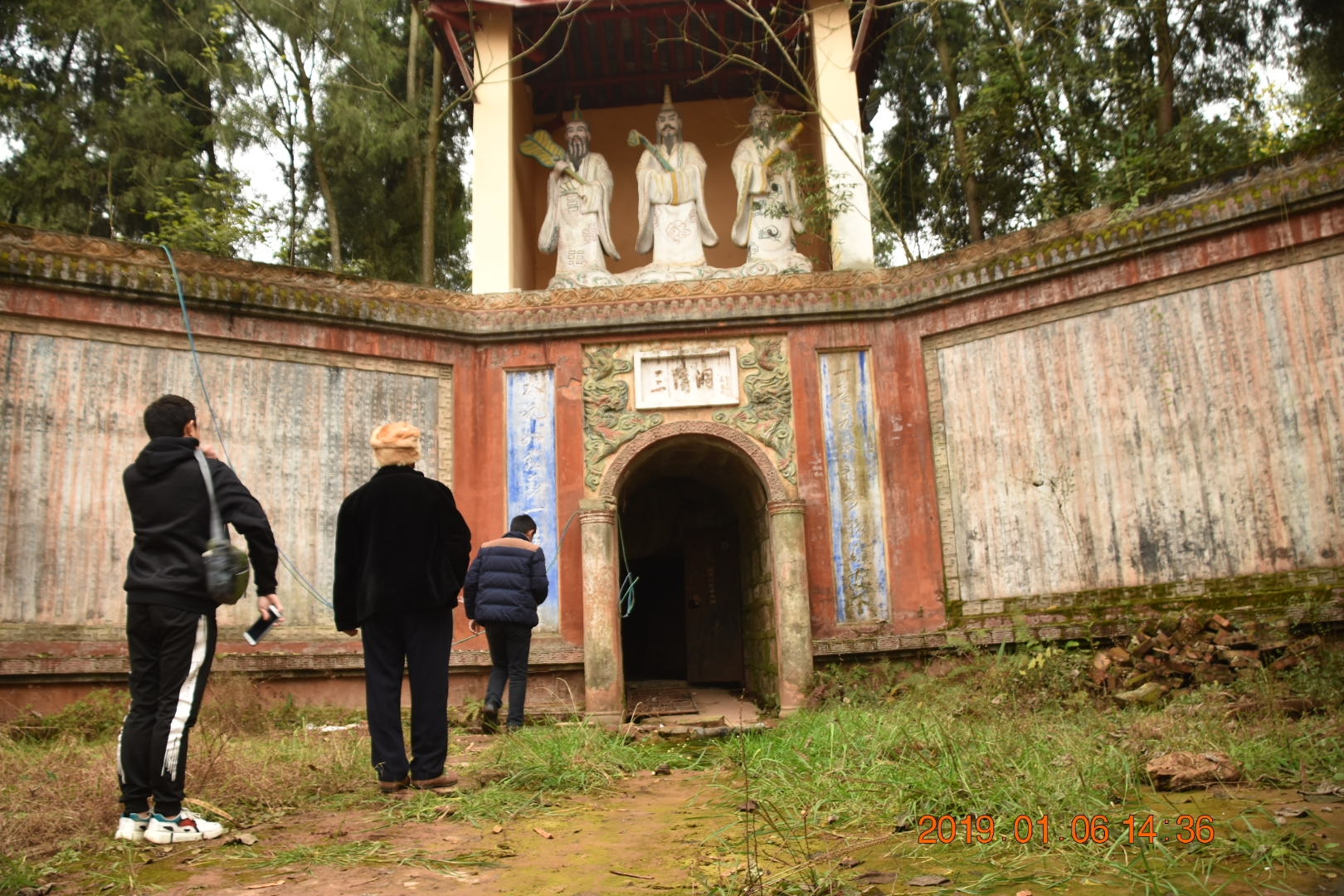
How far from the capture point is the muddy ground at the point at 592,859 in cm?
308

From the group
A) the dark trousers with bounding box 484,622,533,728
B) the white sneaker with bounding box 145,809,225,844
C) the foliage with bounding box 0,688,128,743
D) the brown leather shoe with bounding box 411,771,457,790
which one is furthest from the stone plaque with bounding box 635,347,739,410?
the white sneaker with bounding box 145,809,225,844

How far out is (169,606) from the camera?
4219 mm

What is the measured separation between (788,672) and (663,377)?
126 inches

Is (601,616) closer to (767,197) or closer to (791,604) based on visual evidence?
(791,604)

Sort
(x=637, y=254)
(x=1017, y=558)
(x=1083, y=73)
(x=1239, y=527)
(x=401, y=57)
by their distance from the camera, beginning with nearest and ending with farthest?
(x=1239, y=527) → (x=1017, y=558) → (x=1083, y=73) → (x=637, y=254) → (x=401, y=57)

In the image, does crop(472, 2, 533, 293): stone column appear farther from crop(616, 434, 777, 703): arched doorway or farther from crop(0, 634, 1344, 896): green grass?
crop(0, 634, 1344, 896): green grass

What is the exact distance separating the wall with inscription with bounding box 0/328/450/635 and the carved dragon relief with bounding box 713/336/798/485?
314 centimetres

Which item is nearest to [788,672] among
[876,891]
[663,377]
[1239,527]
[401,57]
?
[663,377]

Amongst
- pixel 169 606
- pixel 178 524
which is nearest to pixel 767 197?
pixel 178 524

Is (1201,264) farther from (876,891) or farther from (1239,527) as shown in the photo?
(876,891)

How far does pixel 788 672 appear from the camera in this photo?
967 centimetres

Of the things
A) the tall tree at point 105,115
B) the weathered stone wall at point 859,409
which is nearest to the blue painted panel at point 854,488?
the weathered stone wall at point 859,409

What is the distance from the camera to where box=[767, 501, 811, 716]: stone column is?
9641 millimetres

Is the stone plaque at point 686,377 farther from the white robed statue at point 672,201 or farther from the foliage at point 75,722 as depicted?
the foliage at point 75,722
